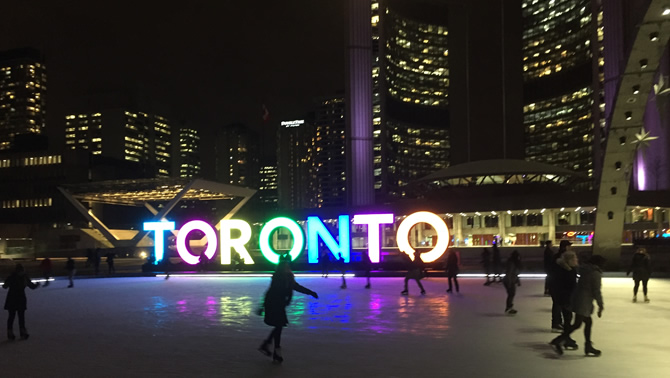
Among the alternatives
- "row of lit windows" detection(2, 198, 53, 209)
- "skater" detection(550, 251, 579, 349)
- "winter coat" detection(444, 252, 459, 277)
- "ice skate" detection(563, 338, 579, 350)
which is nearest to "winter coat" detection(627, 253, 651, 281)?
"winter coat" detection(444, 252, 459, 277)

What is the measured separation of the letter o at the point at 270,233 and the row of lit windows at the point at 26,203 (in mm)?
98687

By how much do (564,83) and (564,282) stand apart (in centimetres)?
11085

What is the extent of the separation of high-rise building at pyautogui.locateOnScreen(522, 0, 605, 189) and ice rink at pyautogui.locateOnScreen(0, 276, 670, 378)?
8833 cm

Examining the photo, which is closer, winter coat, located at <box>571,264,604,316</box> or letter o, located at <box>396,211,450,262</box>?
winter coat, located at <box>571,264,604,316</box>

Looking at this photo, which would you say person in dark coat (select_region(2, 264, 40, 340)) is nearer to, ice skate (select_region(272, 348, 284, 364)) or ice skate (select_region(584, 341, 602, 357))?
ice skate (select_region(272, 348, 284, 364))

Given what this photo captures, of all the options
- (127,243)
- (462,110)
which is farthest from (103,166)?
(462,110)

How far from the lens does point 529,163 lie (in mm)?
86938

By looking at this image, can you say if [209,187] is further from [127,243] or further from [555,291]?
[555,291]

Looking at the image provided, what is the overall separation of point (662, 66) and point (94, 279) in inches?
3038

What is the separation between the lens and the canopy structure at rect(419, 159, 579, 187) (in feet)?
266

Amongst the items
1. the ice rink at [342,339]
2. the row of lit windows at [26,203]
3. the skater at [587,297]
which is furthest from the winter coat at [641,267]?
the row of lit windows at [26,203]

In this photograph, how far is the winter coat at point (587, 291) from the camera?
31.4ft

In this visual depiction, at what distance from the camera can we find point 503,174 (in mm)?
81250

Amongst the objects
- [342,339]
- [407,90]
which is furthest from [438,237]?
[407,90]
